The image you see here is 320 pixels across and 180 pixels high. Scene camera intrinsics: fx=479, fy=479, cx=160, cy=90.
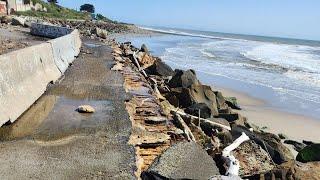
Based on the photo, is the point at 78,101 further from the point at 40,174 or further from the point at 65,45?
the point at 65,45

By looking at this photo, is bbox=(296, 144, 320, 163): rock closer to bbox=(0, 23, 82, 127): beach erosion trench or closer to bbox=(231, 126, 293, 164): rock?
bbox=(231, 126, 293, 164): rock

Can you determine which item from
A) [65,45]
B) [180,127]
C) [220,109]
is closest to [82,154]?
[180,127]

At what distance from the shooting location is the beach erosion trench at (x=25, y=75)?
23.9ft

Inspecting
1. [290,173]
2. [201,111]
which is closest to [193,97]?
[201,111]

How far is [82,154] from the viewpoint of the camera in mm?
6012

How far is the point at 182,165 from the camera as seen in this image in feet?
18.3

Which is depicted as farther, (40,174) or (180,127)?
(180,127)

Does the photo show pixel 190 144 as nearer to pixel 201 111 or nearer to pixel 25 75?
pixel 25 75

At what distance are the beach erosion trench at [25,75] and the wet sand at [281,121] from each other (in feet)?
20.9

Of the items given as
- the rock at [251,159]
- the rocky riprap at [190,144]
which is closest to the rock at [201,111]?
the rocky riprap at [190,144]

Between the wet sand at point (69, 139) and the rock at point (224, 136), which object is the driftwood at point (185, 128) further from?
the rock at point (224, 136)

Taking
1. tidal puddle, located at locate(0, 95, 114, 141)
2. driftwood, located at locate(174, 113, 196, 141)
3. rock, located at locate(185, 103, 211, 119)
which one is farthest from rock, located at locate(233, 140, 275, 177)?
rock, located at locate(185, 103, 211, 119)

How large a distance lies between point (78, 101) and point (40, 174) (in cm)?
409

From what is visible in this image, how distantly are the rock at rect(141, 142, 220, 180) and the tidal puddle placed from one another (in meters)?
1.72
